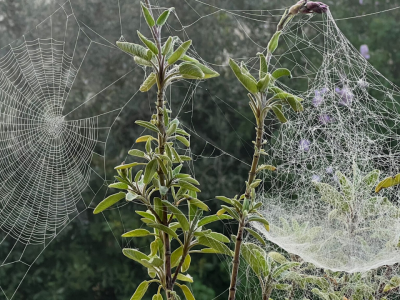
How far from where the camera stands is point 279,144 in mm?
711

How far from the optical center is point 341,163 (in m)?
0.67

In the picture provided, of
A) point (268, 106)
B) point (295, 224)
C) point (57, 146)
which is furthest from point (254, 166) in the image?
point (57, 146)

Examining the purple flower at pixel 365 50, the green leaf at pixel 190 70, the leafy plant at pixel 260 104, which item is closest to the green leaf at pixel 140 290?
the leafy plant at pixel 260 104

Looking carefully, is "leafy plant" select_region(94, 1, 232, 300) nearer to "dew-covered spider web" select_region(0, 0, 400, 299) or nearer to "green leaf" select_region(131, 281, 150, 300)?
"green leaf" select_region(131, 281, 150, 300)

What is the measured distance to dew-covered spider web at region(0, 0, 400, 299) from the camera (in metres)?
0.63

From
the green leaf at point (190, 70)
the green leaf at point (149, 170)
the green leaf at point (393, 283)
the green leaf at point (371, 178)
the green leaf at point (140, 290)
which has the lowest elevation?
the green leaf at point (393, 283)

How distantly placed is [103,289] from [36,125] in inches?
22.6

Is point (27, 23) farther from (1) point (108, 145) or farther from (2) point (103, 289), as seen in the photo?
(2) point (103, 289)

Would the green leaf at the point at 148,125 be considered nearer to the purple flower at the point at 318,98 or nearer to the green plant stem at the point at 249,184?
the green plant stem at the point at 249,184

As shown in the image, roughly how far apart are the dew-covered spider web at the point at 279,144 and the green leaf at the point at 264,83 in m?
0.12

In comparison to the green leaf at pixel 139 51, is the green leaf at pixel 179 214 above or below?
below

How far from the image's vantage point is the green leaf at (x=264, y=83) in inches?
19.2

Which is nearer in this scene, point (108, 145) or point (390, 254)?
point (390, 254)

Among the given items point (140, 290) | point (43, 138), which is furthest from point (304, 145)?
point (43, 138)
